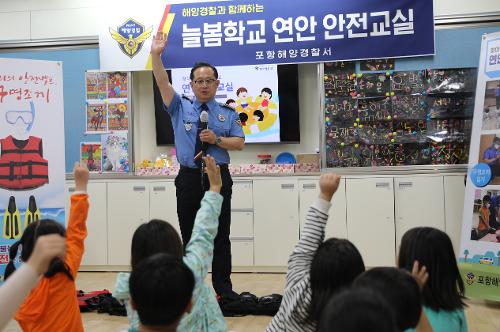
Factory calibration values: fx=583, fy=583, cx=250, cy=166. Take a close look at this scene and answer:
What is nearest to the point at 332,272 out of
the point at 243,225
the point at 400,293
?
the point at 400,293

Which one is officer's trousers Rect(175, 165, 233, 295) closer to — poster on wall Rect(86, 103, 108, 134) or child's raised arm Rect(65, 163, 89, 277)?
child's raised arm Rect(65, 163, 89, 277)

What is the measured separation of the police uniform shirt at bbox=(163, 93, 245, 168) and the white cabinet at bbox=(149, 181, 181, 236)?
72.5 inches

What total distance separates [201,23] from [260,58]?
2.20ft

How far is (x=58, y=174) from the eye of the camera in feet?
13.4

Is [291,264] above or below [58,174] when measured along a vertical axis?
below

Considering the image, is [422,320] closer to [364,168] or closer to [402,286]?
[402,286]

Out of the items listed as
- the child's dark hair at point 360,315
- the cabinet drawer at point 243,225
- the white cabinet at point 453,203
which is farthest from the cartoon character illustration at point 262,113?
the child's dark hair at point 360,315

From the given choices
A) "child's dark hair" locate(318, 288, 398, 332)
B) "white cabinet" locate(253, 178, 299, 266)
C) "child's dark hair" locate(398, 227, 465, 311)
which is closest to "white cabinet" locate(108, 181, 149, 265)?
"white cabinet" locate(253, 178, 299, 266)

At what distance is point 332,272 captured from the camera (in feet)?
5.08

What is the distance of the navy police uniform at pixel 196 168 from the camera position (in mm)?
3691

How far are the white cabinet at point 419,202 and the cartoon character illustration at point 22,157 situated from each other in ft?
9.86

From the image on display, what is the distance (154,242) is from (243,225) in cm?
375

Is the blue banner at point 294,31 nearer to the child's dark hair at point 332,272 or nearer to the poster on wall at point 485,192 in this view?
the poster on wall at point 485,192

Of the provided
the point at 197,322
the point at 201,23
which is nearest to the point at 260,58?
the point at 201,23
